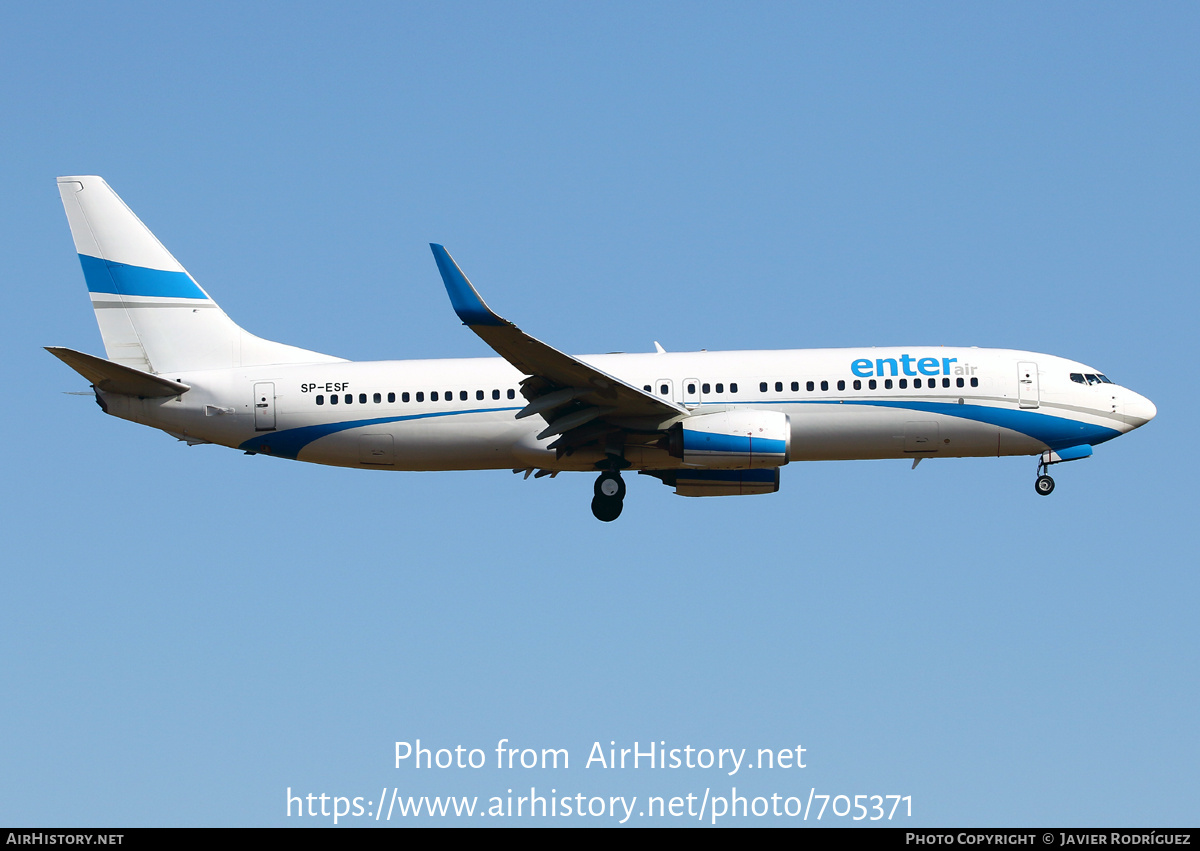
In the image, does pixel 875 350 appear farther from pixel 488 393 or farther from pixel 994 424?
pixel 488 393

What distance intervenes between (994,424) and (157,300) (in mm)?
23857

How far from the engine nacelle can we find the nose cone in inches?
391

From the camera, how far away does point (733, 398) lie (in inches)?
1411

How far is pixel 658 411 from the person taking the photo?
34781 millimetres

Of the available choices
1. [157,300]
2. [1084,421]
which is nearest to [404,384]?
[157,300]

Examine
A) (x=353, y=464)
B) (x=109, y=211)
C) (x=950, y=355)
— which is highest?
(x=109, y=211)

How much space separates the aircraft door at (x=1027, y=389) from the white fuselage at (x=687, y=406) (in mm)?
38

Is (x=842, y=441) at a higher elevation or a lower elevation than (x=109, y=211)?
lower

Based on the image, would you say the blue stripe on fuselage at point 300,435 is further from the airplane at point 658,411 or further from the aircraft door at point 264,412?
the aircraft door at point 264,412

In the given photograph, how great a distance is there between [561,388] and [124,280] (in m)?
14.1

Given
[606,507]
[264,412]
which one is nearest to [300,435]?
[264,412]

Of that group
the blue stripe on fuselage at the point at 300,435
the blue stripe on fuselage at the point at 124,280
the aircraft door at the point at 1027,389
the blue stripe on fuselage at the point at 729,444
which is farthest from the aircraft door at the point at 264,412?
the aircraft door at the point at 1027,389

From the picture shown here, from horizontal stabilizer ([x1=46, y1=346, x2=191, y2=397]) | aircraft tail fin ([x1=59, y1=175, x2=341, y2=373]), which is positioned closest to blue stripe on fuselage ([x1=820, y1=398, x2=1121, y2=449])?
aircraft tail fin ([x1=59, y1=175, x2=341, y2=373])

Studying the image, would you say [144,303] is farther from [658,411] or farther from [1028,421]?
[1028,421]
